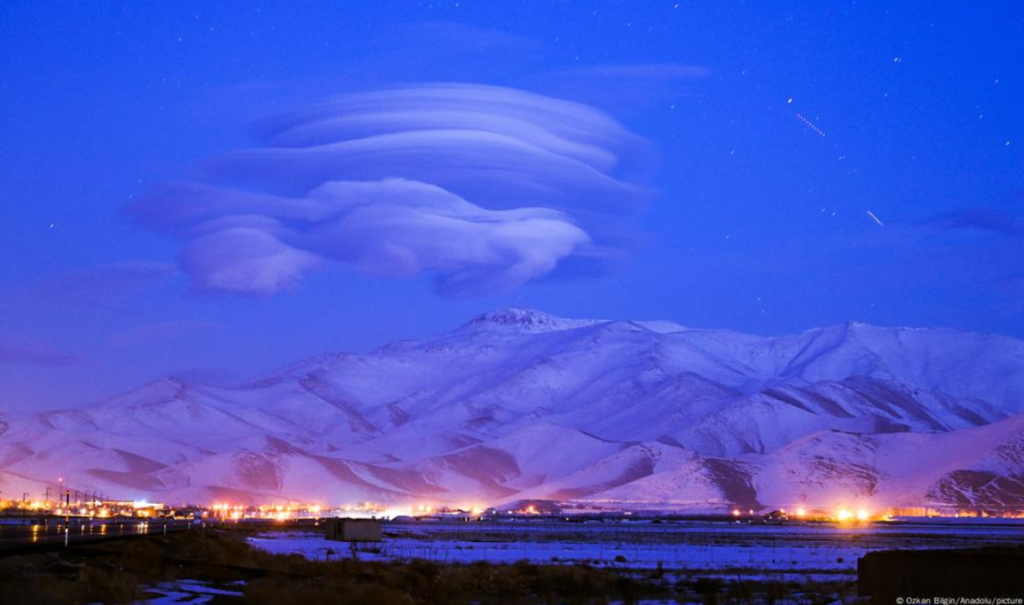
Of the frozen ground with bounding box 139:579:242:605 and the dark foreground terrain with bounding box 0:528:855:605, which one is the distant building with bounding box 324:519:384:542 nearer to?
the dark foreground terrain with bounding box 0:528:855:605

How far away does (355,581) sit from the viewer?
4253 cm

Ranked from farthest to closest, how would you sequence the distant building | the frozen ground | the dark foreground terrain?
the distant building, the dark foreground terrain, the frozen ground

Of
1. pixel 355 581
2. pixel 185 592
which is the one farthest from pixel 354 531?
pixel 185 592

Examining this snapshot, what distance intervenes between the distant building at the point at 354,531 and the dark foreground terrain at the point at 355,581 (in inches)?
1348

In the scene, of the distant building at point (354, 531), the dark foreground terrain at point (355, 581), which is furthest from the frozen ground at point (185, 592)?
the distant building at point (354, 531)

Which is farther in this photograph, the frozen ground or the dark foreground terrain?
the dark foreground terrain

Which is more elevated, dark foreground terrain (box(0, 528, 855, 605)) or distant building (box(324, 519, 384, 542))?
distant building (box(324, 519, 384, 542))

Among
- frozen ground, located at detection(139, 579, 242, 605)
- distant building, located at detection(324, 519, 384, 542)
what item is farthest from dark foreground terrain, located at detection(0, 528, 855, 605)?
distant building, located at detection(324, 519, 384, 542)

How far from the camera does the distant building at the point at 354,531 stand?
9375 centimetres

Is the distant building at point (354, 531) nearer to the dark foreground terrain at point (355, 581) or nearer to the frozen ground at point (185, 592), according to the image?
the dark foreground terrain at point (355, 581)

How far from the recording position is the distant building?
9375 centimetres

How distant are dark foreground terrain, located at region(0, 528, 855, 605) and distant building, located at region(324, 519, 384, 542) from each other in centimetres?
3424

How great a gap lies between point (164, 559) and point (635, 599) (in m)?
17.5

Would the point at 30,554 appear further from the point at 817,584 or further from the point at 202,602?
the point at 817,584
